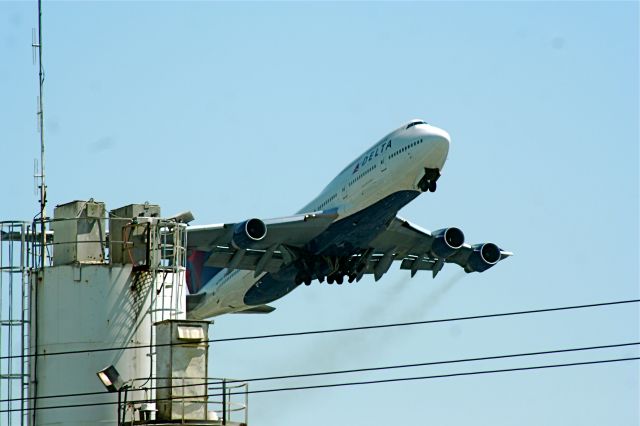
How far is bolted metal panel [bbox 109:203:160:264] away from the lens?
24.9 metres

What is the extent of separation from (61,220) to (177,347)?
4141mm

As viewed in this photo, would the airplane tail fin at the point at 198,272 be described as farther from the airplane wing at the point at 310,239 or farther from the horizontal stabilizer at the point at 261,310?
the airplane wing at the point at 310,239

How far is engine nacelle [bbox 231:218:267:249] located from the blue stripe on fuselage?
15.2ft

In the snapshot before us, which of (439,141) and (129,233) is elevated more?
(439,141)

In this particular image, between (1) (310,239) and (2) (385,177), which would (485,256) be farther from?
(2) (385,177)

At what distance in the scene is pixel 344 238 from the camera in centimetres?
A: 6900

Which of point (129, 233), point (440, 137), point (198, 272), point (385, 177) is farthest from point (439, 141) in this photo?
point (129, 233)

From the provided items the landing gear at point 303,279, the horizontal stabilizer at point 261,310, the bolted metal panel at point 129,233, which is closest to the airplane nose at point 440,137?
the landing gear at point 303,279

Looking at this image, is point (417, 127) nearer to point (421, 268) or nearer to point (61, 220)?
point (421, 268)

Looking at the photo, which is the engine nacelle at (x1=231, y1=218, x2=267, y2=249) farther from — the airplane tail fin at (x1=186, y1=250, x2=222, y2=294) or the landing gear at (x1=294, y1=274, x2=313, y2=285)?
the airplane tail fin at (x1=186, y1=250, x2=222, y2=294)

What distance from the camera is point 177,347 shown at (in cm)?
2273

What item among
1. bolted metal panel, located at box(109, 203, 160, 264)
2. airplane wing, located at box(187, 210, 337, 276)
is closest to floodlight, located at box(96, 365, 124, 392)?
bolted metal panel, located at box(109, 203, 160, 264)

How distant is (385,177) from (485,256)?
12624 mm

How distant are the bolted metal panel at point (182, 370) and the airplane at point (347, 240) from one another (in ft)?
135
